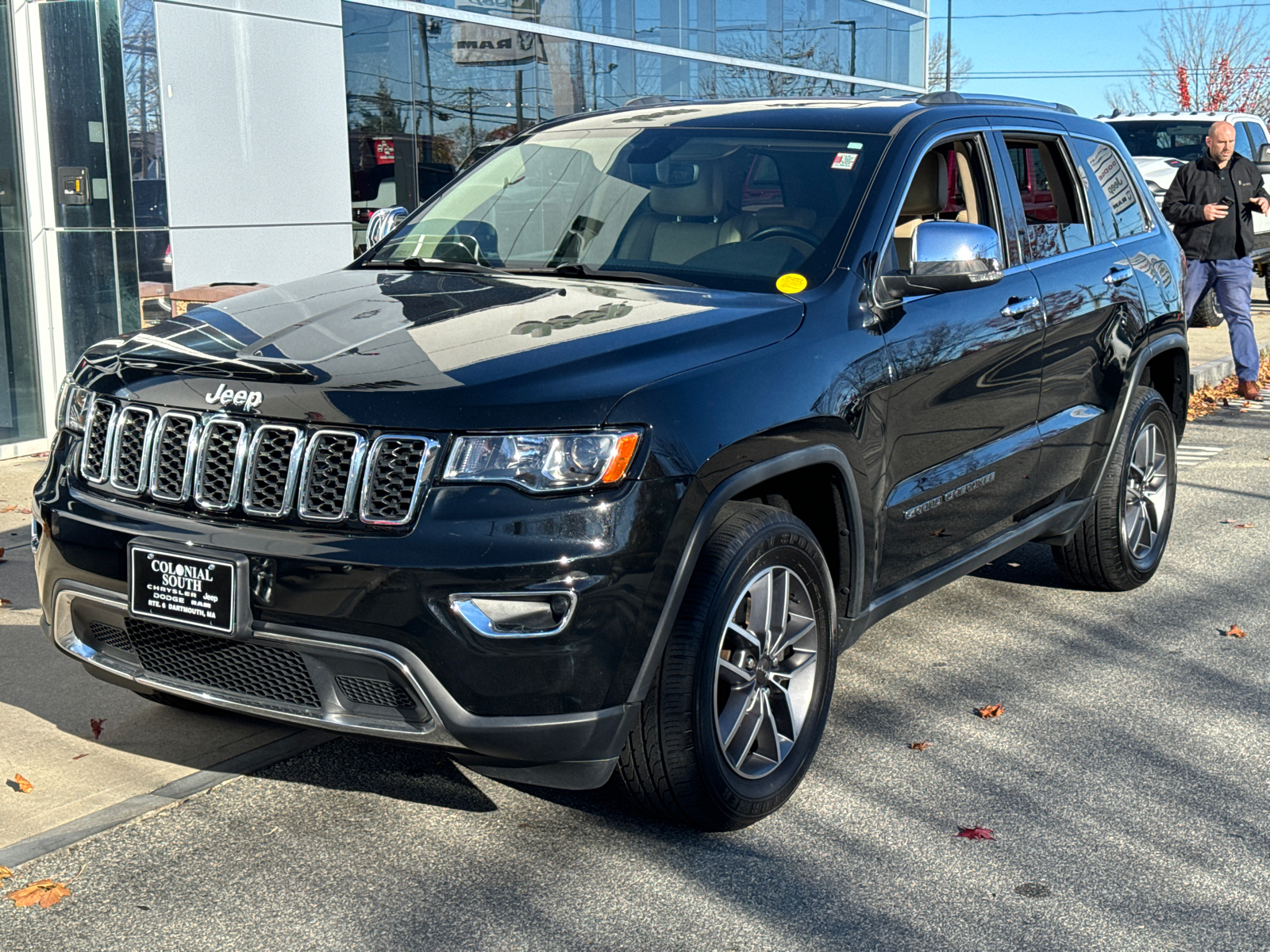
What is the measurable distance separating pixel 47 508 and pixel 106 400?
1.03ft

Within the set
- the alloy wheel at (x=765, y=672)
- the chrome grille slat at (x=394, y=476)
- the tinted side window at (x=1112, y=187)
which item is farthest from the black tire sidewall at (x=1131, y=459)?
the chrome grille slat at (x=394, y=476)

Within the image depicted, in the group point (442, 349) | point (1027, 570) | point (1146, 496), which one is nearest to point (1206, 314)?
point (1027, 570)

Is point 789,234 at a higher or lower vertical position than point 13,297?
higher

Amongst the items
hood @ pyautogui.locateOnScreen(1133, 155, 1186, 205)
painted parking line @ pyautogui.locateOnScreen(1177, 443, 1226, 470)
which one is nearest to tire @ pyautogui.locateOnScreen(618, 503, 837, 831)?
painted parking line @ pyautogui.locateOnScreen(1177, 443, 1226, 470)

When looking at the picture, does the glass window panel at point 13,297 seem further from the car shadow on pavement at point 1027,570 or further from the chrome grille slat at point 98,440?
the car shadow on pavement at point 1027,570

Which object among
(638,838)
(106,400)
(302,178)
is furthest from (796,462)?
(302,178)

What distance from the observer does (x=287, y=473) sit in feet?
10.6

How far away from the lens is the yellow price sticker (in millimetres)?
3965

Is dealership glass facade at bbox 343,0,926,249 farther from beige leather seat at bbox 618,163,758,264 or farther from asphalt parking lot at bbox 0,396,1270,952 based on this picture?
asphalt parking lot at bbox 0,396,1270,952

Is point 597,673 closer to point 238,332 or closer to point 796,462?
point 796,462

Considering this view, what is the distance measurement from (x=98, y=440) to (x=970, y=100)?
10.2 ft

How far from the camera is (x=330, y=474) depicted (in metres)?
3.18

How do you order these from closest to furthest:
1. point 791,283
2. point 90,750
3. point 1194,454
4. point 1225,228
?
point 791,283
point 90,750
point 1194,454
point 1225,228

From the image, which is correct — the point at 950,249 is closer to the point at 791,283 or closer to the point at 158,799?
the point at 791,283
